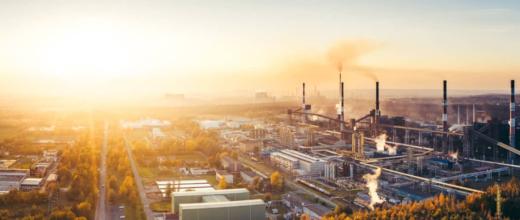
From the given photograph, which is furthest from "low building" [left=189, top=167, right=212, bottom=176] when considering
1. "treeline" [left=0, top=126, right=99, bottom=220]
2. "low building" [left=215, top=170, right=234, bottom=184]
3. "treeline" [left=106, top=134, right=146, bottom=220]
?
"treeline" [left=0, top=126, right=99, bottom=220]

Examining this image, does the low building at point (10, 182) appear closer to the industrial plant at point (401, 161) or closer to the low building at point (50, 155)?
the low building at point (50, 155)

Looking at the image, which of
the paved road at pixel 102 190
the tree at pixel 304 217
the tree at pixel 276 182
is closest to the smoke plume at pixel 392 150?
the tree at pixel 276 182

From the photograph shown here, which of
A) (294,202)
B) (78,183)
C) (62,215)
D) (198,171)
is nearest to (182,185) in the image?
(198,171)

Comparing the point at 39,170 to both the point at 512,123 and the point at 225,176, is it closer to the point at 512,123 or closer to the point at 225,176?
the point at 225,176

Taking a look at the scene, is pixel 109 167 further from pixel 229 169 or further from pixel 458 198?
pixel 458 198

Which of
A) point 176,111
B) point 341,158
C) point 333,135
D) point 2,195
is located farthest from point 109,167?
point 176,111

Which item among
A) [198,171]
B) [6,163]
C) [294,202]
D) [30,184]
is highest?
[6,163]
